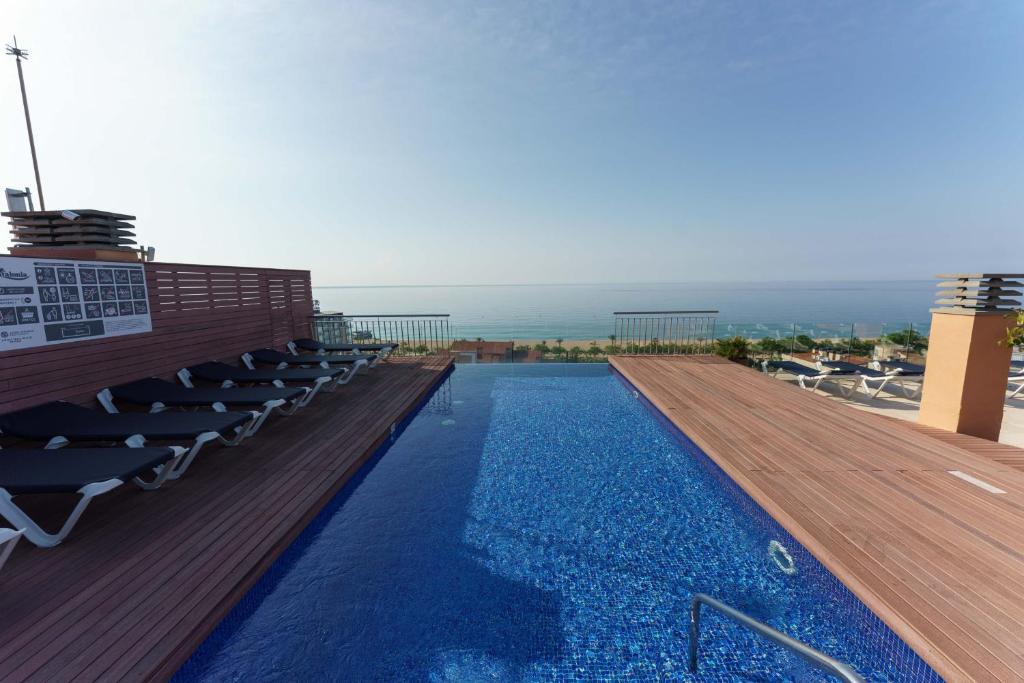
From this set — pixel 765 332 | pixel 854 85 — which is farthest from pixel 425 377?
pixel 854 85

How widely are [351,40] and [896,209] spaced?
26966mm

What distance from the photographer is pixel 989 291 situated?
4.15 meters

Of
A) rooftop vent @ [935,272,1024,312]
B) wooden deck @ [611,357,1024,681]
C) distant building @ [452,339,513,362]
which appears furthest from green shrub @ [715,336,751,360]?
distant building @ [452,339,513,362]

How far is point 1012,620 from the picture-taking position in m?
1.77

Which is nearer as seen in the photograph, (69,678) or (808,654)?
(808,654)

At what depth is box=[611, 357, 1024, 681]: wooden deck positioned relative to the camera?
1746 millimetres

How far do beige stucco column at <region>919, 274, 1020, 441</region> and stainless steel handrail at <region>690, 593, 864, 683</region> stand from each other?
4.78 m

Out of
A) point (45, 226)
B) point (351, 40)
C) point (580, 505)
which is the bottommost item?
point (580, 505)

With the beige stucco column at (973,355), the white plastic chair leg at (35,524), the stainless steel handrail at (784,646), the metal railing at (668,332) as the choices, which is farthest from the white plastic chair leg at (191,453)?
the beige stucco column at (973,355)

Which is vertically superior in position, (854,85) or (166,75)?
(854,85)

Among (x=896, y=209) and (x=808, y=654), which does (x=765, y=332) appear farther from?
(x=896, y=209)

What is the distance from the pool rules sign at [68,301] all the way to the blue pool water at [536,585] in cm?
334

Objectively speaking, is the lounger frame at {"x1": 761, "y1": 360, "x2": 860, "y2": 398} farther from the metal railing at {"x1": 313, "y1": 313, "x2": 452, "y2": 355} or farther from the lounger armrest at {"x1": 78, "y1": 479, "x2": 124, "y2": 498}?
the lounger armrest at {"x1": 78, "y1": 479, "x2": 124, "y2": 498}

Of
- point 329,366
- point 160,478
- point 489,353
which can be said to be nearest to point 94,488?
point 160,478
